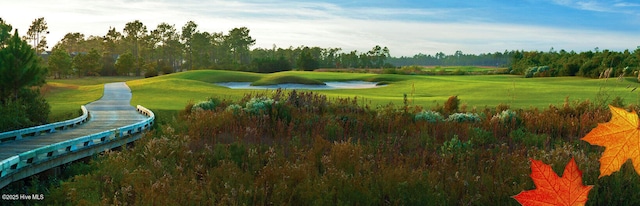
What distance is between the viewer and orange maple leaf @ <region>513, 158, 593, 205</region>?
26.2 inches

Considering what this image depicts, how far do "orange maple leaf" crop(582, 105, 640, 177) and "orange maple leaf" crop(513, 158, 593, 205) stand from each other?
0.04 metres

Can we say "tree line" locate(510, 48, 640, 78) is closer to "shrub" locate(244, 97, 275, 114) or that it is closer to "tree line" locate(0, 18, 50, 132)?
"shrub" locate(244, 97, 275, 114)

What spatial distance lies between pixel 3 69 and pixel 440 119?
15.0m

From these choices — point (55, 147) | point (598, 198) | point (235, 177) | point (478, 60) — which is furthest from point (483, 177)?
point (478, 60)

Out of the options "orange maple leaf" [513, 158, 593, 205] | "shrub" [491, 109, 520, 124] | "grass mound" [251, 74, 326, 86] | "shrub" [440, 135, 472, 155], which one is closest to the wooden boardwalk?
"shrub" [440, 135, 472, 155]

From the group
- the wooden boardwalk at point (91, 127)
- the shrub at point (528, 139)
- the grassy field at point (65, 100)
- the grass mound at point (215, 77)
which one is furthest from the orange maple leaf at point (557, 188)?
the grass mound at point (215, 77)

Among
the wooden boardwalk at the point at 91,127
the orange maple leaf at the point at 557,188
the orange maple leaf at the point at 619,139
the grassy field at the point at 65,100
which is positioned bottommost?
the grassy field at the point at 65,100

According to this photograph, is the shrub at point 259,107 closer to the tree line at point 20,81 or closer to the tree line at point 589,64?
the tree line at point 20,81

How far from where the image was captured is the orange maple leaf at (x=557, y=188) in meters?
0.67

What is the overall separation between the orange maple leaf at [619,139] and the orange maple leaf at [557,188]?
0.04m

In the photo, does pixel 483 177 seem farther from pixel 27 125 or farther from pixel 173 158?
pixel 27 125

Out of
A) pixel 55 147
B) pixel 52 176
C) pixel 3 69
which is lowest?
pixel 52 176

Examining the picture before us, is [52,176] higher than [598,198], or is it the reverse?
[598,198]

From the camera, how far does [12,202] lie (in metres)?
9.08
